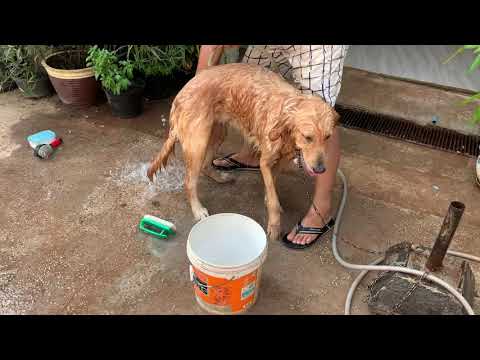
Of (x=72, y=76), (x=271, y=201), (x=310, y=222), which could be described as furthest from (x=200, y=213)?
(x=72, y=76)

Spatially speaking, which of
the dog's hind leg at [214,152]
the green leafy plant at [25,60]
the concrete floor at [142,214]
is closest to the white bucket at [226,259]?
the concrete floor at [142,214]

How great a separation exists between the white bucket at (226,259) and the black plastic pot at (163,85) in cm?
245

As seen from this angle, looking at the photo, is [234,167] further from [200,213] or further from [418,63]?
[418,63]

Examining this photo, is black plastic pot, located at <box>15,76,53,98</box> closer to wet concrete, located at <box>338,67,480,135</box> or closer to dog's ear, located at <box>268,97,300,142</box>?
dog's ear, located at <box>268,97,300,142</box>

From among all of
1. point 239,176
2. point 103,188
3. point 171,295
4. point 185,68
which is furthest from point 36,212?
point 185,68

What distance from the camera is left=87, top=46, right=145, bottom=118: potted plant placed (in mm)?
3703

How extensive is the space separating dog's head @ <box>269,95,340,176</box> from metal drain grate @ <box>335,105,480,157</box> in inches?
75.0

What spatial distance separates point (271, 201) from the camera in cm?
273

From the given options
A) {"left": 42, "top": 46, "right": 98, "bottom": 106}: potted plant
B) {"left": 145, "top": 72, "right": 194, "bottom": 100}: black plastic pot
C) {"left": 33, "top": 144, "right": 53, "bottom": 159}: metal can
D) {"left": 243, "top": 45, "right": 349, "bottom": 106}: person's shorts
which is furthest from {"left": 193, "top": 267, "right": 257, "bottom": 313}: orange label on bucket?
{"left": 42, "top": 46, "right": 98, "bottom": 106}: potted plant

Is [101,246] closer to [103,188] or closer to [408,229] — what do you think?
[103,188]

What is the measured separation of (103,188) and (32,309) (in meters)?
1.13

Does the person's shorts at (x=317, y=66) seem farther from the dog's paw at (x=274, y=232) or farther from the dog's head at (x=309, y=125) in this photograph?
the dog's paw at (x=274, y=232)

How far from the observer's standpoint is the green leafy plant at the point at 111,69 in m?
3.67

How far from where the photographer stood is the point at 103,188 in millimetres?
3201
